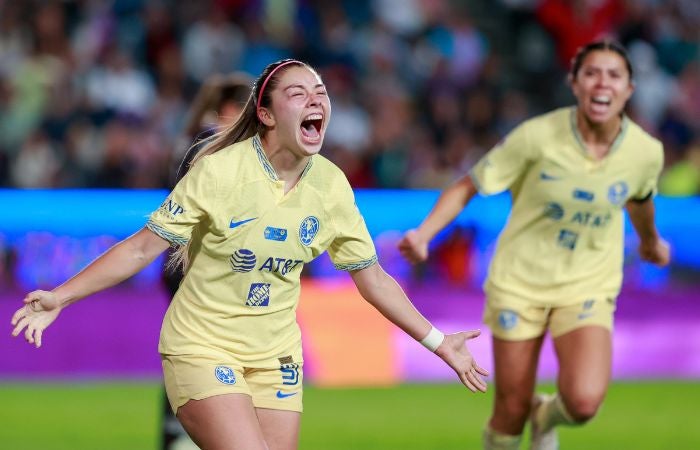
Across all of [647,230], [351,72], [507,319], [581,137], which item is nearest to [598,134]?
[581,137]

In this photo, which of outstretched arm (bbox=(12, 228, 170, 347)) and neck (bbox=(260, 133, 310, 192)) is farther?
neck (bbox=(260, 133, 310, 192))

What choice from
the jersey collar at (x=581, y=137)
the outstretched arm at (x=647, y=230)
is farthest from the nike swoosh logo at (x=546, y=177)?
the outstretched arm at (x=647, y=230)

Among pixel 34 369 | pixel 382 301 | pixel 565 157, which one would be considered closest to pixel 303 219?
pixel 382 301

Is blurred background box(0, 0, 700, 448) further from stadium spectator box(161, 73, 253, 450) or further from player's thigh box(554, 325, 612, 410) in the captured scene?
player's thigh box(554, 325, 612, 410)

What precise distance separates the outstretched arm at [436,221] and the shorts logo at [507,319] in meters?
0.53

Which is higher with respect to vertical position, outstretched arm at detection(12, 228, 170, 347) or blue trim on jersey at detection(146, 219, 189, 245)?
blue trim on jersey at detection(146, 219, 189, 245)

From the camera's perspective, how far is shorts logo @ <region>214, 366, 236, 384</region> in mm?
5578

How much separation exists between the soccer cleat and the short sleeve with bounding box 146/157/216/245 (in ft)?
9.47

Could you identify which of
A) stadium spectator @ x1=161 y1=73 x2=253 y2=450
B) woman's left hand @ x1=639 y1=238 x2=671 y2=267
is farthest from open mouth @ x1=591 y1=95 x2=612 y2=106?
stadium spectator @ x1=161 y1=73 x2=253 y2=450

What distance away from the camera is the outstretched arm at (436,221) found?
23.9ft

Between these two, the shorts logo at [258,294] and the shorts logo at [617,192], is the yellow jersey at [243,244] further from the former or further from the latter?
the shorts logo at [617,192]

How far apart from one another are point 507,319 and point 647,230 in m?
1.03

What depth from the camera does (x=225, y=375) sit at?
18.4 ft

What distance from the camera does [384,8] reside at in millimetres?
16969
